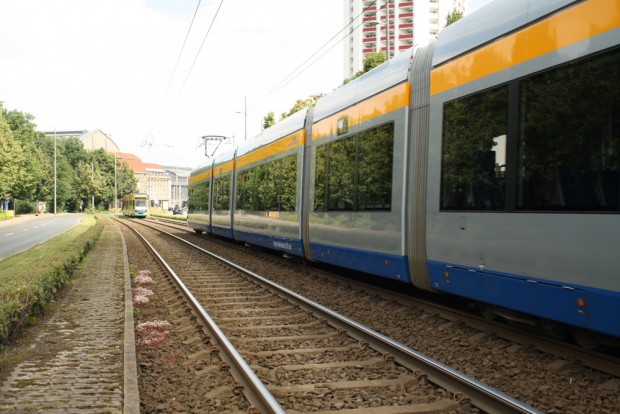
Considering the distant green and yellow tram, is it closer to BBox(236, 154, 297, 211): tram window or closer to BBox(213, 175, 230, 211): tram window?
BBox(213, 175, 230, 211): tram window

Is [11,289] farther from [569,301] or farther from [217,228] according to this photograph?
[217,228]

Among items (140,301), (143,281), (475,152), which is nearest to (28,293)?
(140,301)

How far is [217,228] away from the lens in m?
22.9

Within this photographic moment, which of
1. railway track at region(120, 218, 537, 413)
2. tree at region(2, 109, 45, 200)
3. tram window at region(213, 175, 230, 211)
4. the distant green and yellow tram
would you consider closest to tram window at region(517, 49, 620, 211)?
railway track at region(120, 218, 537, 413)

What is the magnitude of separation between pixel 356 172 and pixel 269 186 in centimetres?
599

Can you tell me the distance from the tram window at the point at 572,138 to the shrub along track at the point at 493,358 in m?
1.42

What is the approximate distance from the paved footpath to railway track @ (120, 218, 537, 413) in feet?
3.34

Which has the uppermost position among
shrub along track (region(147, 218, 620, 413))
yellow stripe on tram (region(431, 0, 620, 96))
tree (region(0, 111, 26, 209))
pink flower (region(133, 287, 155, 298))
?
tree (region(0, 111, 26, 209))

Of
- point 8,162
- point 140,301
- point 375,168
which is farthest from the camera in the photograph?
point 8,162

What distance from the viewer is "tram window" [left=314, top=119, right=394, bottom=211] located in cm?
837

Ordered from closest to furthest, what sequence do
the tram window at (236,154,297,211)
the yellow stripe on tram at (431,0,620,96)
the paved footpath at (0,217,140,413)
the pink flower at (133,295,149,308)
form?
the paved footpath at (0,217,140,413) → the yellow stripe on tram at (431,0,620,96) → the pink flower at (133,295,149,308) → the tram window at (236,154,297,211)

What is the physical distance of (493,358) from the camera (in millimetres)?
5410

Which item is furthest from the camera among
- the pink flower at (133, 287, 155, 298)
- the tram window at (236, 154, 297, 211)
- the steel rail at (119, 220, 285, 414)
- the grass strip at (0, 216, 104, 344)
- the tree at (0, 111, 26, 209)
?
the tree at (0, 111, 26, 209)

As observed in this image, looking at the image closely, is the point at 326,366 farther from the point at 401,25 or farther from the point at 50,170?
the point at 50,170
